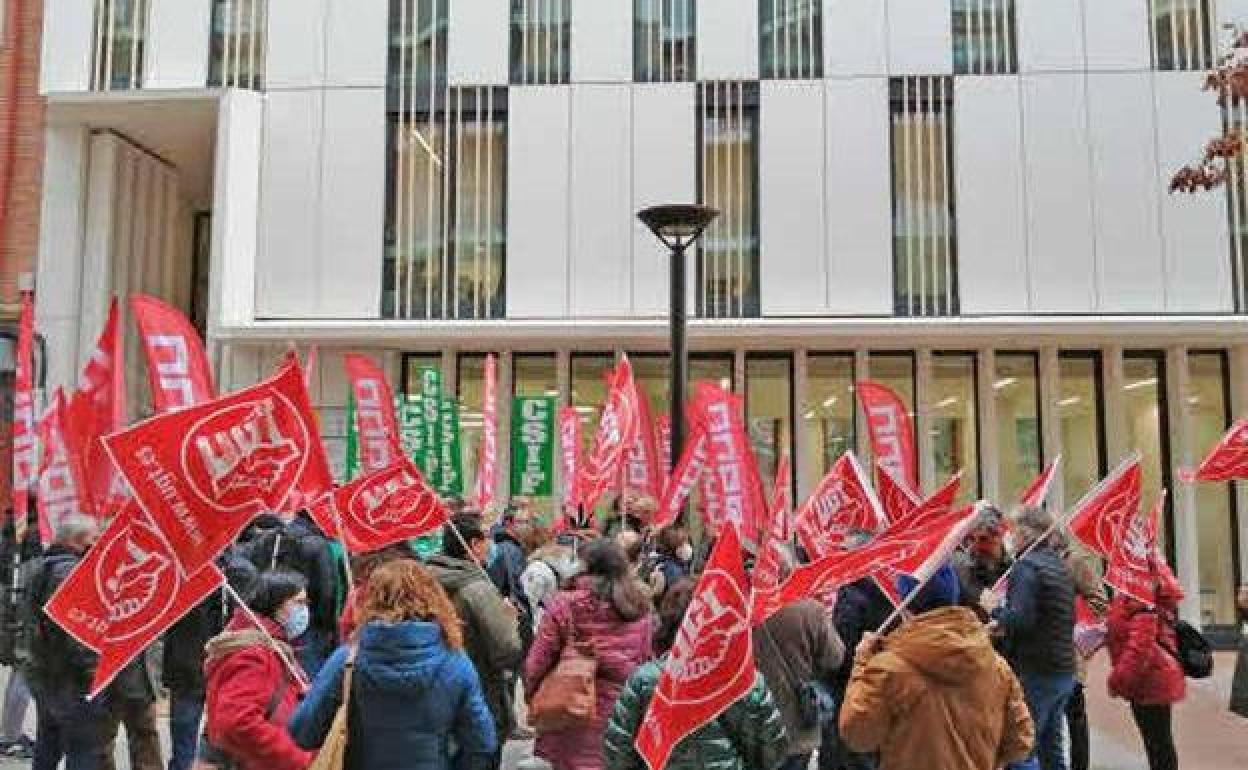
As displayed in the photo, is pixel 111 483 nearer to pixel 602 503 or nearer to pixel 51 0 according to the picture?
pixel 602 503

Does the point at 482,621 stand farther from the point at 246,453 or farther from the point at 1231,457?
the point at 1231,457

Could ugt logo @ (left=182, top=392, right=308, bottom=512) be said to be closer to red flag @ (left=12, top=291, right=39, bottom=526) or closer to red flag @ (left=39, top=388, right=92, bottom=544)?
red flag @ (left=39, top=388, right=92, bottom=544)

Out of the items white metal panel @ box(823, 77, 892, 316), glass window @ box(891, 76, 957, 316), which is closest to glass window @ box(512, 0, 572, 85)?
white metal panel @ box(823, 77, 892, 316)

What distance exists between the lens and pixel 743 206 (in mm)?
20062

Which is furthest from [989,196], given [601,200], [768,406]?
[601,200]

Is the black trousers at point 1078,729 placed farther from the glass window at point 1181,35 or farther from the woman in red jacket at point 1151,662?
the glass window at point 1181,35

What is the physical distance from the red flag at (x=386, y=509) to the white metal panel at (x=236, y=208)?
38.8 feet

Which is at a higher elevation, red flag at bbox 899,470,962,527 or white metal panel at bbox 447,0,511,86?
white metal panel at bbox 447,0,511,86

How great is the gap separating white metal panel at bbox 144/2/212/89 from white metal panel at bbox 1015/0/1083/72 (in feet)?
40.7

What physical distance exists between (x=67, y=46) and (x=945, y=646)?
19505 millimetres

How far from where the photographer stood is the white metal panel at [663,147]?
1983 cm

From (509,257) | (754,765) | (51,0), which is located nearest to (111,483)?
(754,765)

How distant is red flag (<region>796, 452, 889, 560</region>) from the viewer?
9.54m

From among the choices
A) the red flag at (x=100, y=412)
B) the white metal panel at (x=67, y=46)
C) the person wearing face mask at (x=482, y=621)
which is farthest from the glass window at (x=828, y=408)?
the person wearing face mask at (x=482, y=621)
